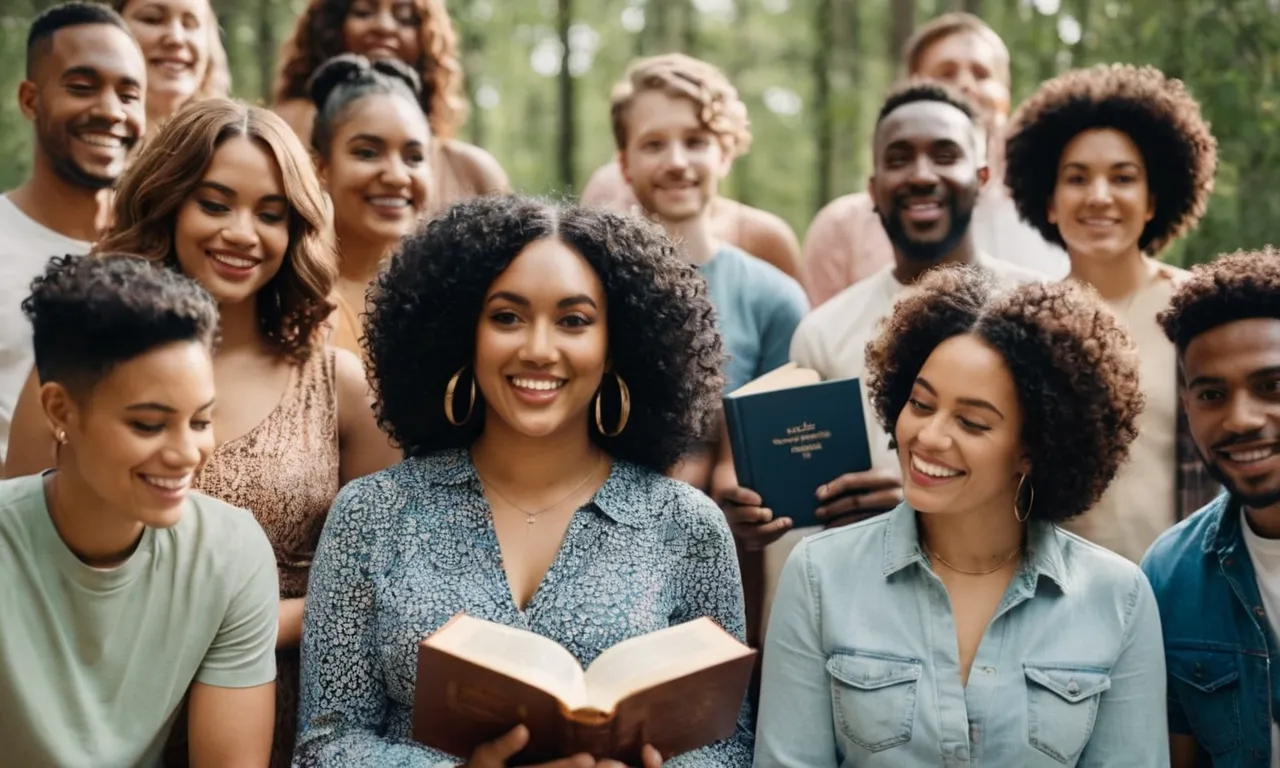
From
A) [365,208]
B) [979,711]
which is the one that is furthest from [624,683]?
[365,208]

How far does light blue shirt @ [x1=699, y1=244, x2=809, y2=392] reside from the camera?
5461 mm

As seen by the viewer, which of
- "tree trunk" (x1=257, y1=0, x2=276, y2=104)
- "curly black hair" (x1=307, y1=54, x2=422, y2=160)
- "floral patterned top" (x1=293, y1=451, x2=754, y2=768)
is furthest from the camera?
"tree trunk" (x1=257, y1=0, x2=276, y2=104)

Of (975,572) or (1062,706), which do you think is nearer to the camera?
(1062,706)

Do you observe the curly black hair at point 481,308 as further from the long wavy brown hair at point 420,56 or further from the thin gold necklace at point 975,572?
the long wavy brown hair at point 420,56

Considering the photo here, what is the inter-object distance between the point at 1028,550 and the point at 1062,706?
410 millimetres

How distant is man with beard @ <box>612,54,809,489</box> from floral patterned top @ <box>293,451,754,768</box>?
65.9 inches

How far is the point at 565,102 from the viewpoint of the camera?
14188 millimetres

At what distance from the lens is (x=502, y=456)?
370cm

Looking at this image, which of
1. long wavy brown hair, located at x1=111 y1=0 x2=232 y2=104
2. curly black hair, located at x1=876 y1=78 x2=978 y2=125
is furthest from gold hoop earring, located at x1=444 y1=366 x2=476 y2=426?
long wavy brown hair, located at x1=111 y1=0 x2=232 y2=104

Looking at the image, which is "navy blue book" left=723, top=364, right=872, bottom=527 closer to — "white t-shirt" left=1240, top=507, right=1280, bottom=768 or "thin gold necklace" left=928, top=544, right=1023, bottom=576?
"thin gold necklace" left=928, top=544, right=1023, bottom=576

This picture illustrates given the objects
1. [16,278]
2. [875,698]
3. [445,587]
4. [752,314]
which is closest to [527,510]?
[445,587]

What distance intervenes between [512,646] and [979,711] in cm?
119

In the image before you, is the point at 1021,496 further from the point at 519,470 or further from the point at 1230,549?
the point at 519,470

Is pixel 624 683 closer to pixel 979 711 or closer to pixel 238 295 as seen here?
pixel 979 711
